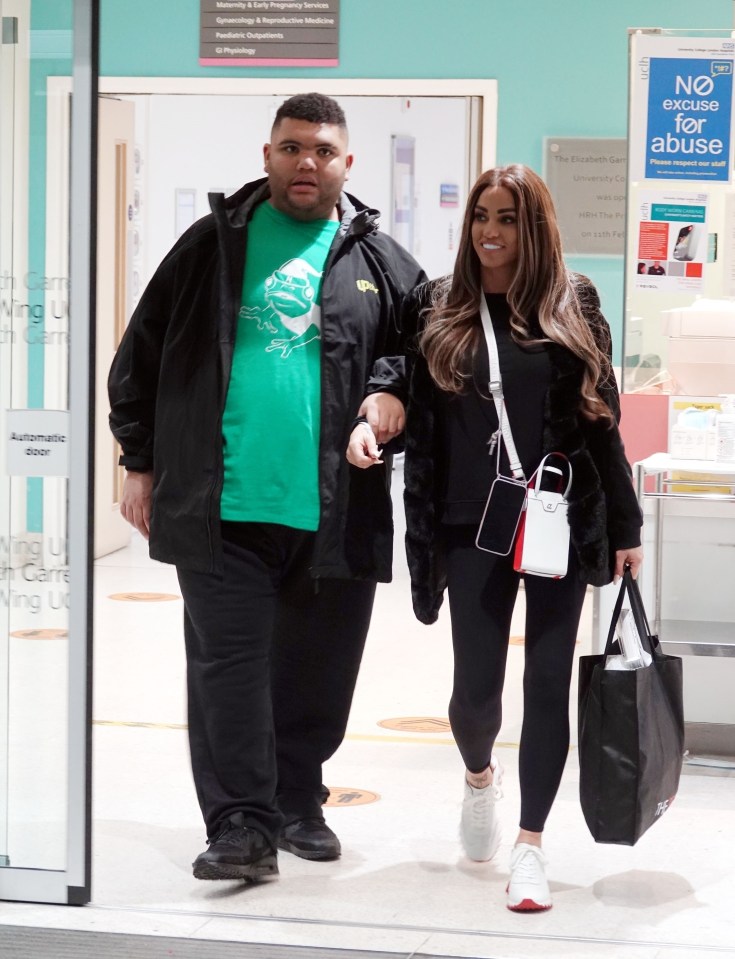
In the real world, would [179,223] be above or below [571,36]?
below

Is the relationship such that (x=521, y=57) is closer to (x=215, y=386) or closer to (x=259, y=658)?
(x=215, y=386)

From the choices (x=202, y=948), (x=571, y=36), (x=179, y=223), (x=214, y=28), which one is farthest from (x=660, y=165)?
(x=179, y=223)

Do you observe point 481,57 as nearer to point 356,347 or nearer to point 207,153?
point 207,153

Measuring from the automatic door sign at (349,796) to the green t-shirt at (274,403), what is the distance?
40.1 inches

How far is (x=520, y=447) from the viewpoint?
299cm

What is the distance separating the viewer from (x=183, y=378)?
3.11 meters

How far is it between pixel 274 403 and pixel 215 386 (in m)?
0.13

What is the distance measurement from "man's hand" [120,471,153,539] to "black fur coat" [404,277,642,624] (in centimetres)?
58

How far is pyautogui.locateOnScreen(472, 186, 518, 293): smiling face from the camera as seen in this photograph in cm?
298

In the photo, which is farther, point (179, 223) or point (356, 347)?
point (179, 223)

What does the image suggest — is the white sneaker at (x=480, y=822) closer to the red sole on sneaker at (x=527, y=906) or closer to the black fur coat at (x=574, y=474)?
the red sole on sneaker at (x=527, y=906)

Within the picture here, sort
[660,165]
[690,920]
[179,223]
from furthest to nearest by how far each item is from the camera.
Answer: [179,223], [660,165], [690,920]

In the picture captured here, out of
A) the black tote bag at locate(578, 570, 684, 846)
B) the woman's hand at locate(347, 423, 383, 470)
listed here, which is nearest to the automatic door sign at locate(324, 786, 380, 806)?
the black tote bag at locate(578, 570, 684, 846)

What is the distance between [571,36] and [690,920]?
529 centimetres
